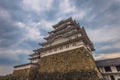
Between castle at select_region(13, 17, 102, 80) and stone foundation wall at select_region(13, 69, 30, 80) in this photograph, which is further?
stone foundation wall at select_region(13, 69, 30, 80)

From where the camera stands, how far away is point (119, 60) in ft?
59.5

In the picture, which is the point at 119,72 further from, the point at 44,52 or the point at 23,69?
the point at 23,69

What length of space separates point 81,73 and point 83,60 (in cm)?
217

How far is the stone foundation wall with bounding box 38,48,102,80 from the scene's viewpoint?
1523cm

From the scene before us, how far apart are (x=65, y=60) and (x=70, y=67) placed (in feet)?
5.92

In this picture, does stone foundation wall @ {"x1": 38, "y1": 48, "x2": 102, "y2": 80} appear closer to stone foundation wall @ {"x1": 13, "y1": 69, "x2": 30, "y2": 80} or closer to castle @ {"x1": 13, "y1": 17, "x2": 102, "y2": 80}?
castle @ {"x1": 13, "y1": 17, "x2": 102, "y2": 80}

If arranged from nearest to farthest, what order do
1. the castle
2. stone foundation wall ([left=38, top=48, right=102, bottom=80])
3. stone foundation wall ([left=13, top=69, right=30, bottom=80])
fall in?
stone foundation wall ([left=38, top=48, right=102, bottom=80]) < the castle < stone foundation wall ([left=13, top=69, right=30, bottom=80])

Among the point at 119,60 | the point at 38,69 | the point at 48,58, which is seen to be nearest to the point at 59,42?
the point at 48,58

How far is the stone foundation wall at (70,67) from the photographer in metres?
15.2

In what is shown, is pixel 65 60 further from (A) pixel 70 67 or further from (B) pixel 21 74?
(B) pixel 21 74

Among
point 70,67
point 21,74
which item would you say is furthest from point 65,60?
point 21,74

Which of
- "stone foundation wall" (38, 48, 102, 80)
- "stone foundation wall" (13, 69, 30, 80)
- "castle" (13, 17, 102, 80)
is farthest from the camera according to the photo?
"stone foundation wall" (13, 69, 30, 80)

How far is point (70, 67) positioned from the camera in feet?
56.6

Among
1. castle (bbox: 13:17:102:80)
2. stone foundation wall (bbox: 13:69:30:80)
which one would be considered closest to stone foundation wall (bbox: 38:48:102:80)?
castle (bbox: 13:17:102:80)
